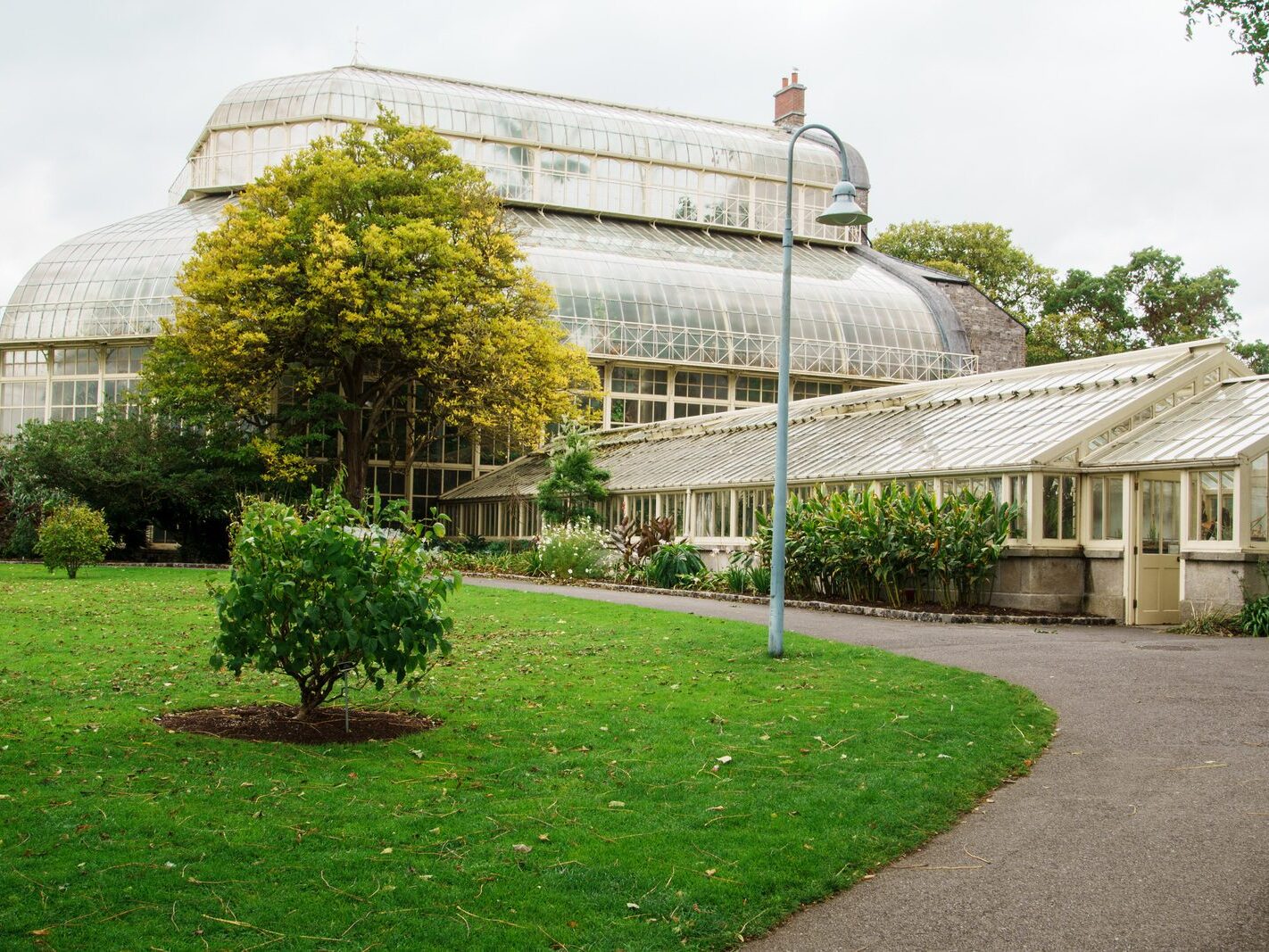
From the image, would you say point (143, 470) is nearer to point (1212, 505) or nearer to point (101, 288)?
point (101, 288)

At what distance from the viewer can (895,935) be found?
5051 millimetres

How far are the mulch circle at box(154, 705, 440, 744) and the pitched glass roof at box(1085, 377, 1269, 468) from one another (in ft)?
42.1

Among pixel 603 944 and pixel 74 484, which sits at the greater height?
pixel 74 484

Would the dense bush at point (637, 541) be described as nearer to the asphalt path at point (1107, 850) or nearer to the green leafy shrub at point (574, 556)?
the green leafy shrub at point (574, 556)

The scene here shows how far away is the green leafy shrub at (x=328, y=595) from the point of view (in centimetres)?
759

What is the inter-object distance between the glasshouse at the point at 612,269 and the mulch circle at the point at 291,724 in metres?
29.7

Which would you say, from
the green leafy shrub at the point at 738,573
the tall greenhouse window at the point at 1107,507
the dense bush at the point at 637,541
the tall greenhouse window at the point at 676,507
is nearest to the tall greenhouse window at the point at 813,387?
A: the tall greenhouse window at the point at 676,507

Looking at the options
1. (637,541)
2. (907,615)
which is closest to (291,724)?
(907,615)

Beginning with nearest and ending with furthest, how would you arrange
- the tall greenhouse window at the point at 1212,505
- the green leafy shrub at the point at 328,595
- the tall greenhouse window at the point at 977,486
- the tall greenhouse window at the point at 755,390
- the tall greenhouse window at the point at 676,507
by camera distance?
the green leafy shrub at the point at 328,595, the tall greenhouse window at the point at 1212,505, the tall greenhouse window at the point at 977,486, the tall greenhouse window at the point at 676,507, the tall greenhouse window at the point at 755,390

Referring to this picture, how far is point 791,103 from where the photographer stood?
56531 millimetres

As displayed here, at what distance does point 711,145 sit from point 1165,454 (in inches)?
1410

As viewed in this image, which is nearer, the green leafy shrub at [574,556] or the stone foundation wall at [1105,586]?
the stone foundation wall at [1105,586]

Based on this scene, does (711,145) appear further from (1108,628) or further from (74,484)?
(1108,628)

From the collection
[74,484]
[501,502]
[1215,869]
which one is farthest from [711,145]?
[1215,869]
